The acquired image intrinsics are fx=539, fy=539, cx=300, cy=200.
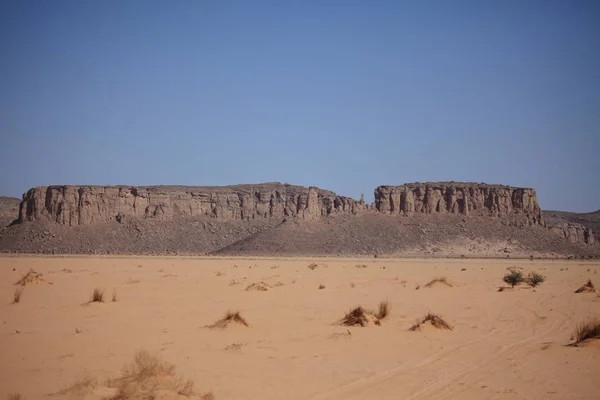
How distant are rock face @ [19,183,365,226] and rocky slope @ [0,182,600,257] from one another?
0.59 ft

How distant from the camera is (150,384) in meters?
6.16

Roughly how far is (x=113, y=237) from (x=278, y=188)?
3406 centimetres

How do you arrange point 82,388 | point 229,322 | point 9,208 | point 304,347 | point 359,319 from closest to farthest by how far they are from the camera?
point 82,388, point 304,347, point 229,322, point 359,319, point 9,208

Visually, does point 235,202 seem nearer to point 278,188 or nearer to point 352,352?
point 278,188

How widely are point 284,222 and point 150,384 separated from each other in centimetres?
8899

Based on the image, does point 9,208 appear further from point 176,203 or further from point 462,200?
point 462,200

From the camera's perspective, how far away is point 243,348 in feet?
32.3

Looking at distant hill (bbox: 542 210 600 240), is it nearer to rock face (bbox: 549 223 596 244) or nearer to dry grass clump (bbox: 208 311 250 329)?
rock face (bbox: 549 223 596 244)

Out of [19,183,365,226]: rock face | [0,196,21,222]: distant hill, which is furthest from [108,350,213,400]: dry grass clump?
[0,196,21,222]: distant hill

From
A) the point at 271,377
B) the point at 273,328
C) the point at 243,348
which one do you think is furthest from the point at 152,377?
the point at 273,328

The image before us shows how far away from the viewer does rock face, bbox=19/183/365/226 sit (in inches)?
3590

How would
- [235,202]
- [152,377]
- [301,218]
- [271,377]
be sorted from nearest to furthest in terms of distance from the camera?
1. [152,377]
2. [271,377]
3. [301,218]
4. [235,202]

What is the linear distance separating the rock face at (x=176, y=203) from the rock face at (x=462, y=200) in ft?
24.7

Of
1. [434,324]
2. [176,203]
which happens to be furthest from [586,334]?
[176,203]
